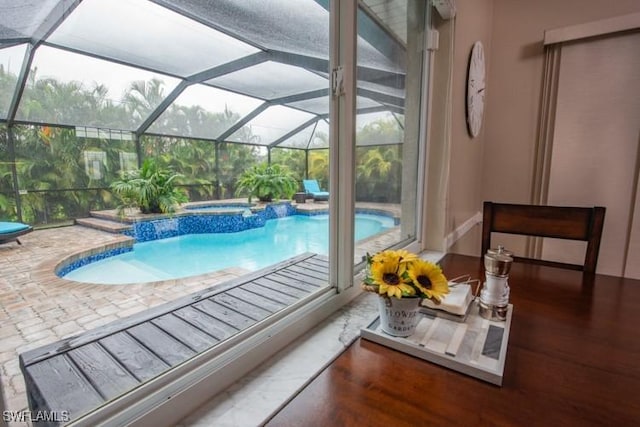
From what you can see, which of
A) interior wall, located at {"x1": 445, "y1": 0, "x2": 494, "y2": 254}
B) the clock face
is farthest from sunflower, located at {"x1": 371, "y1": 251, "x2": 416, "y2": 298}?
the clock face

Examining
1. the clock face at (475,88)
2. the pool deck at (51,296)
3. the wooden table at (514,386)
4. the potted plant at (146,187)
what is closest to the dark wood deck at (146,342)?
the pool deck at (51,296)

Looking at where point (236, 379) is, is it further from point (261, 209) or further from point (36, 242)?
point (261, 209)

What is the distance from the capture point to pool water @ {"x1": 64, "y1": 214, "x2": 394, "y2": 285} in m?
1.91

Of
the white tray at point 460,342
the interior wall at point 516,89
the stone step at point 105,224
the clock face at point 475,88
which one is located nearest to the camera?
the white tray at point 460,342

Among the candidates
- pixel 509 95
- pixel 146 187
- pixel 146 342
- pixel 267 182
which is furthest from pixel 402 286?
pixel 509 95

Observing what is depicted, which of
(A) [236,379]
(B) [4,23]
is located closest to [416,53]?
(B) [4,23]

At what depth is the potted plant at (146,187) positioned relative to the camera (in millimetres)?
1304

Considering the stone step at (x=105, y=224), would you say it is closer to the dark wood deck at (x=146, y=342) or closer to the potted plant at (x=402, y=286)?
the dark wood deck at (x=146, y=342)

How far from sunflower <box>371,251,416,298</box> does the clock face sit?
1879 millimetres

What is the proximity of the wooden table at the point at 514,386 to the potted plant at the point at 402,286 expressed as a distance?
0.07 meters

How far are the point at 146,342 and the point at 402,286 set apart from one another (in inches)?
47.0

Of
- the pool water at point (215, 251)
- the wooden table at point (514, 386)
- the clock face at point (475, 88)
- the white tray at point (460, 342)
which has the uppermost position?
the clock face at point (475, 88)

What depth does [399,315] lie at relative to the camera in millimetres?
715

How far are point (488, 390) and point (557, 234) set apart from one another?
122 cm
